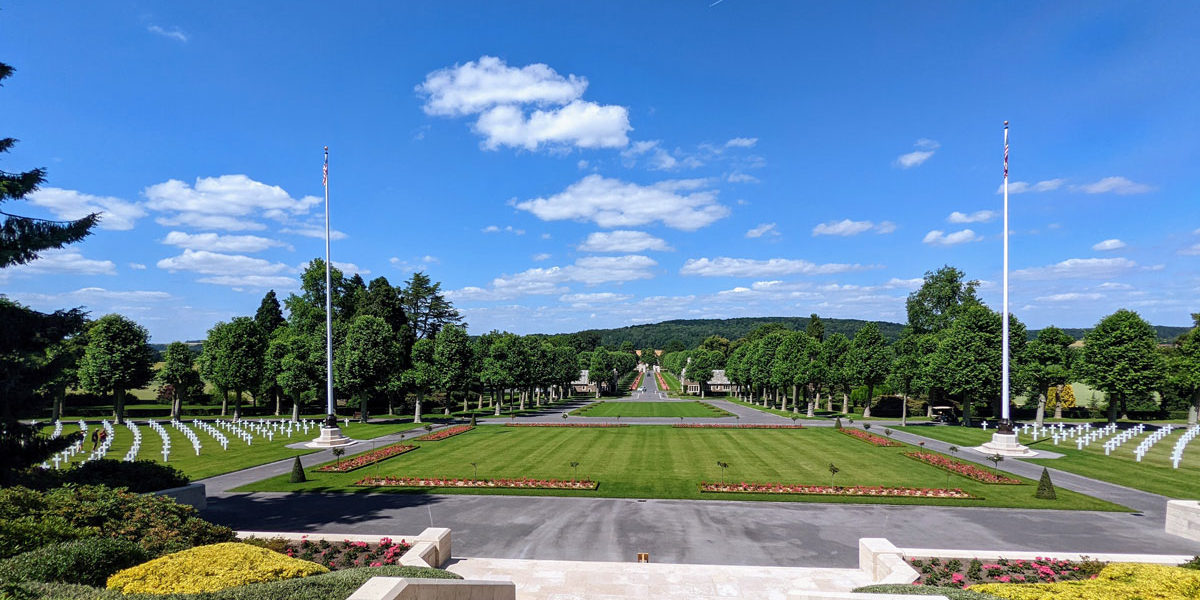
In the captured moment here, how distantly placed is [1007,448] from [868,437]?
389 inches

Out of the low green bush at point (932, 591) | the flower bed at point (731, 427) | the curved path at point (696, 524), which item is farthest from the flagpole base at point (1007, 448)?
the low green bush at point (932, 591)

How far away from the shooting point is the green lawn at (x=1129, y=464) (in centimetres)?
2607

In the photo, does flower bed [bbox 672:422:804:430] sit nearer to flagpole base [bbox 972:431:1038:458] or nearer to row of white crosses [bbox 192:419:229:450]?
flagpole base [bbox 972:431:1038:458]

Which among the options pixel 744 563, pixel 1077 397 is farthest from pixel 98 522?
pixel 1077 397

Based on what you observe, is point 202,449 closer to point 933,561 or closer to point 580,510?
point 580,510

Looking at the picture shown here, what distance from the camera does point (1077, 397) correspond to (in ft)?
240

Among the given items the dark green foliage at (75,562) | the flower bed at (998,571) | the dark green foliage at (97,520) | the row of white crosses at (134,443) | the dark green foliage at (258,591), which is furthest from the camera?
the row of white crosses at (134,443)

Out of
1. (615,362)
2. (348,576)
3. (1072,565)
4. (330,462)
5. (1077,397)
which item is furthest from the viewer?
(615,362)

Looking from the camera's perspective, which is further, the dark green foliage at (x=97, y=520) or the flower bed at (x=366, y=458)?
the flower bed at (x=366, y=458)

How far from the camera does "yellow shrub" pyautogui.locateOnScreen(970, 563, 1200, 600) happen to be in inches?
374

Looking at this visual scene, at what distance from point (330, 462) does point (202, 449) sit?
501 inches

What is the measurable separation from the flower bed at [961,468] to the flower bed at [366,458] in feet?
110

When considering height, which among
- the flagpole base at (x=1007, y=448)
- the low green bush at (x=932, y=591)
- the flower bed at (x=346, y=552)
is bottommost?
the flagpole base at (x=1007, y=448)

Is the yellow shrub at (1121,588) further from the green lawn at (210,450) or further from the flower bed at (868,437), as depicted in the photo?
the green lawn at (210,450)
